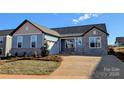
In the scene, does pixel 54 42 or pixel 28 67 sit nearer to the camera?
pixel 28 67

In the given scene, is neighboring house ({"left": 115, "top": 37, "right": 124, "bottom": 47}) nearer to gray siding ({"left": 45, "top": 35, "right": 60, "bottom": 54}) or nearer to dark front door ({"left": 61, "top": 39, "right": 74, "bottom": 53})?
gray siding ({"left": 45, "top": 35, "right": 60, "bottom": 54})

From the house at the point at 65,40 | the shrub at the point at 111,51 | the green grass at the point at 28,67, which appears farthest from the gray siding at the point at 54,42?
the green grass at the point at 28,67

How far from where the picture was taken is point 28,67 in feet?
29.4

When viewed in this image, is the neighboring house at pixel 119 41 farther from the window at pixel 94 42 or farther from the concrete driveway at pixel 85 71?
the window at pixel 94 42

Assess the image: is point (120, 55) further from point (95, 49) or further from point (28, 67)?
point (28, 67)

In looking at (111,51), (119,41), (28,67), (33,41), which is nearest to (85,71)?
(119,41)

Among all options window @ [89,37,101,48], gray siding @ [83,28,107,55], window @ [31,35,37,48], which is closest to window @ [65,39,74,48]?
gray siding @ [83,28,107,55]

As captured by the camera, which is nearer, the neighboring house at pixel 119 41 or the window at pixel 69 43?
the neighboring house at pixel 119 41

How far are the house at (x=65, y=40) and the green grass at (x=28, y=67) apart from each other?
8.02 feet

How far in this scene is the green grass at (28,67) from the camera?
8.83 m

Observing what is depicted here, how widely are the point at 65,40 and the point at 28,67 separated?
26.5ft
